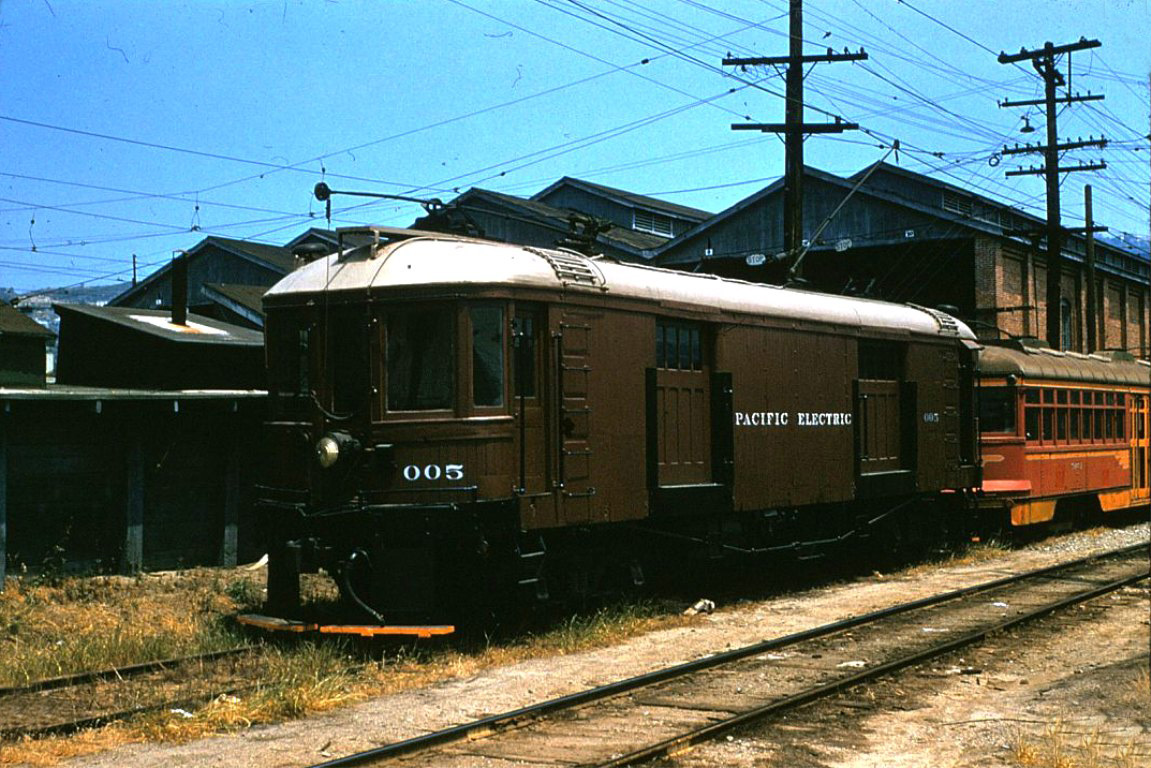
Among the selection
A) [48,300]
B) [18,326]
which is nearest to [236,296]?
[18,326]

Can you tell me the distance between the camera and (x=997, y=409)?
69.8 feet

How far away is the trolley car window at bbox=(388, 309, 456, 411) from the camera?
11.4 metres

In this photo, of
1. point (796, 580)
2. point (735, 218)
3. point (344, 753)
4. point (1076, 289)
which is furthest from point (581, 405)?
point (1076, 289)

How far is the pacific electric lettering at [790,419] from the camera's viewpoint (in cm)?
1464

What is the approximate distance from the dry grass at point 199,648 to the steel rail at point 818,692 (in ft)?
8.98

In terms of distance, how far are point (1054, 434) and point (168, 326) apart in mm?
14945

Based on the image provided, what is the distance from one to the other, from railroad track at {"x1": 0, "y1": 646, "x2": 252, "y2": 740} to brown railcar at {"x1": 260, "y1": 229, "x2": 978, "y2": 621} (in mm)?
1294

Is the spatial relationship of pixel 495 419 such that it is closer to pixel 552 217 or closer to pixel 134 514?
pixel 134 514

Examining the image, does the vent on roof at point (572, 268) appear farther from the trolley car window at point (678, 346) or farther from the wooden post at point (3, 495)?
the wooden post at point (3, 495)

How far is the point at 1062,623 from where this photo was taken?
13117 millimetres

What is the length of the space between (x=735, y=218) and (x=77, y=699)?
3165 centimetres

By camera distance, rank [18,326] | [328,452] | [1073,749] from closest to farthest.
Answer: [1073,749] < [328,452] < [18,326]

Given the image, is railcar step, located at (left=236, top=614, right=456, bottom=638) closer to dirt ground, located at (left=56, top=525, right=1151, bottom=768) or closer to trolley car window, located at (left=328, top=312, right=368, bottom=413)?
dirt ground, located at (left=56, top=525, right=1151, bottom=768)

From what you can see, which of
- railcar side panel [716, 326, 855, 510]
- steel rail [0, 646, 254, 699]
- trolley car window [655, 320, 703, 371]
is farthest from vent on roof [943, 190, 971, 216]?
steel rail [0, 646, 254, 699]
